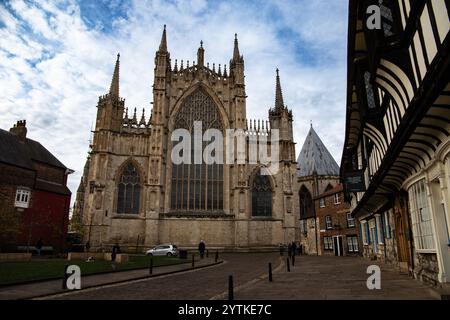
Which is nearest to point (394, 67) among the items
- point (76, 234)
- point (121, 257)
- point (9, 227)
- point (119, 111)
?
point (121, 257)

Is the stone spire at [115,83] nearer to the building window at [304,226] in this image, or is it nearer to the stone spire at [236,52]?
the stone spire at [236,52]

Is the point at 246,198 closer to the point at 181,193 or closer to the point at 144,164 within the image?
the point at 181,193

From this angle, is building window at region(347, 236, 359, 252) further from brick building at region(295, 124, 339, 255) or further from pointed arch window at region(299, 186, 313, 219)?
pointed arch window at region(299, 186, 313, 219)

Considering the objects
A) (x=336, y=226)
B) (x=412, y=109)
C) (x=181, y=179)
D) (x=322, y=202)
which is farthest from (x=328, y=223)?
(x=412, y=109)

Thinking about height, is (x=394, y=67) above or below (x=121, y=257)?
above

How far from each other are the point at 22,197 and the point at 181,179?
16072 millimetres

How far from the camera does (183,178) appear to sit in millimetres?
37781

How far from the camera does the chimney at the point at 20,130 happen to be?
3139cm

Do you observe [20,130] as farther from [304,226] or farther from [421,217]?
[421,217]

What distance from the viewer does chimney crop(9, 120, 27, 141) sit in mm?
31392

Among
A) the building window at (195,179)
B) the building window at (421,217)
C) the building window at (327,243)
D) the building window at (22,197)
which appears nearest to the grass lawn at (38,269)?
the building window at (22,197)

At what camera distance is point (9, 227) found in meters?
23.3
